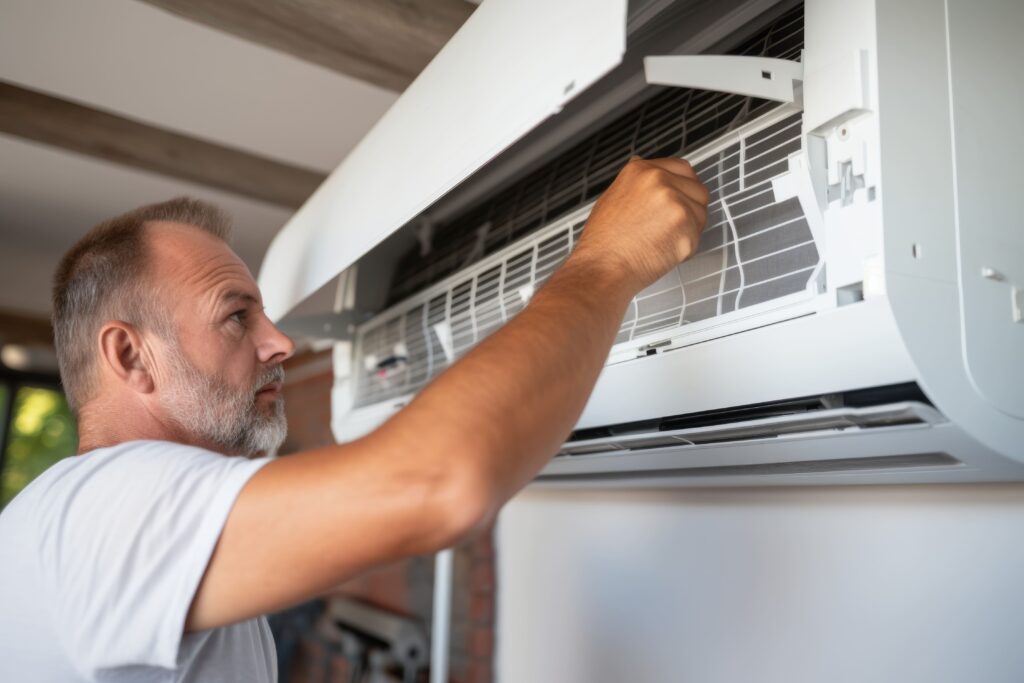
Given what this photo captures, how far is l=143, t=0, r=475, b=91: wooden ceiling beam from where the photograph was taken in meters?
1.33

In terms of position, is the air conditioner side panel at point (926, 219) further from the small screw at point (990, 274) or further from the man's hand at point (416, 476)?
the man's hand at point (416, 476)

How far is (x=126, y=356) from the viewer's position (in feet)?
3.02

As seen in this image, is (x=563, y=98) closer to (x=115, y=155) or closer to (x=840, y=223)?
(x=840, y=223)

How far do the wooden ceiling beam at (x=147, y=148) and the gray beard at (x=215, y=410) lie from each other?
1.21 m

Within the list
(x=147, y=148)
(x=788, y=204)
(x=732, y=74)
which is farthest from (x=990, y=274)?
(x=147, y=148)

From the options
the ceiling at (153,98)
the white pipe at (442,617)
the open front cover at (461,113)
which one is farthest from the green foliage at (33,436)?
the open front cover at (461,113)

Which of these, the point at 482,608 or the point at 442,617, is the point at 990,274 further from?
the point at 442,617

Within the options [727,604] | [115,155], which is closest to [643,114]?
[727,604]

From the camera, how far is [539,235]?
1.17 meters

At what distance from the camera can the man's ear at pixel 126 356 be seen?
91 centimetres

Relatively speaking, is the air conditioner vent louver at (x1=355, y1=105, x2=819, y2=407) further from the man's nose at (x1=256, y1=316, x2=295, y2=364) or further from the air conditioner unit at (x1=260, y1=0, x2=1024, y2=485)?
the man's nose at (x1=256, y1=316, x2=295, y2=364)

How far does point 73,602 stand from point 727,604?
0.94 m

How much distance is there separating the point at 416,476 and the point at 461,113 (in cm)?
41

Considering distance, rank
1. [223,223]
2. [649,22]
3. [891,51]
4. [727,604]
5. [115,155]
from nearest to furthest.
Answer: [891,51] < [649,22] < [223,223] < [727,604] < [115,155]
